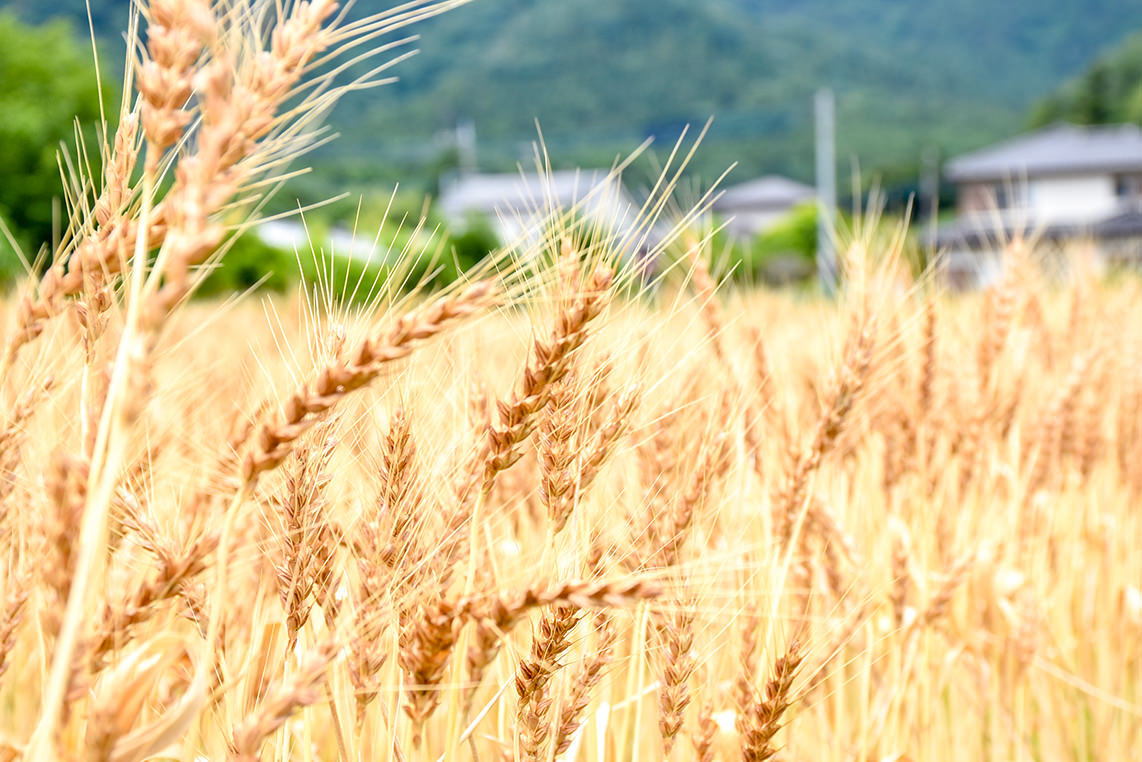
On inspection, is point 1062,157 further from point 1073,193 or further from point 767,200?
point 767,200

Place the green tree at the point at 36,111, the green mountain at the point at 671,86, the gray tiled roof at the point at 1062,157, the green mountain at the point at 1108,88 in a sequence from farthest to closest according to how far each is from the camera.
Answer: the green mountain at the point at 671,86
the green mountain at the point at 1108,88
the gray tiled roof at the point at 1062,157
the green tree at the point at 36,111

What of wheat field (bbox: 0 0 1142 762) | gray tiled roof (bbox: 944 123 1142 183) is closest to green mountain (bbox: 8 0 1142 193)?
gray tiled roof (bbox: 944 123 1142 183)

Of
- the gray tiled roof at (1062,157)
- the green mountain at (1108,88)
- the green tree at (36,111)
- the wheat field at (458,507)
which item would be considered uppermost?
the wheat field at (458,507)

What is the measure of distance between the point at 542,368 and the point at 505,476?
→ 995mm

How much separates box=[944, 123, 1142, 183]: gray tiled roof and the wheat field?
45923 millimetres

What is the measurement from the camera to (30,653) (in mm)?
1733

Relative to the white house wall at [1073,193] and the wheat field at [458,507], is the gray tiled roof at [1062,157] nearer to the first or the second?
the white house wall at [1073,193]

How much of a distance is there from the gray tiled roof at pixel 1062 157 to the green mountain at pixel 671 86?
25.9ft

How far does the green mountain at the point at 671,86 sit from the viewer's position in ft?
218

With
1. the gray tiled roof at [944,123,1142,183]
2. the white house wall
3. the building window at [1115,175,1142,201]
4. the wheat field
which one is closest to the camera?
the wheat field

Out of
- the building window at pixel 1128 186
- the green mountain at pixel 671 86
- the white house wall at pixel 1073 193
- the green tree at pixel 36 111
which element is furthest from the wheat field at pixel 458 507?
the green mountain at pixel 671 86

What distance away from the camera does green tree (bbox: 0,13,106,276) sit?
21422 millimetres

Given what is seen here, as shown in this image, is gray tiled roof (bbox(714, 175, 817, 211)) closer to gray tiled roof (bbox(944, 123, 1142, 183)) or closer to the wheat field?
gray tiled roof (bbox(944, 123, 1142, 183))

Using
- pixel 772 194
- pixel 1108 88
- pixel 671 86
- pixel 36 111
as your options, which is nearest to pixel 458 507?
pixel 36 111
